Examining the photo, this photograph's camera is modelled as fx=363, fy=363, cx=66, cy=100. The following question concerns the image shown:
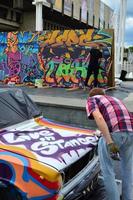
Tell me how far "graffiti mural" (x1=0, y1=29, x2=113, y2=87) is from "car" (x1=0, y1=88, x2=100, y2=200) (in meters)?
11.1

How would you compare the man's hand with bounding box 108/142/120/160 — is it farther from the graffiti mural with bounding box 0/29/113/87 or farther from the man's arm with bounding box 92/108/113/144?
the graffiti mural with bounding box 0/29/113/87

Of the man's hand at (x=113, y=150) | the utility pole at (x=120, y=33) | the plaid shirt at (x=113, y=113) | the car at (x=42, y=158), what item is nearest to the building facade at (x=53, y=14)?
→ the utility pole at (x=120, y=33)

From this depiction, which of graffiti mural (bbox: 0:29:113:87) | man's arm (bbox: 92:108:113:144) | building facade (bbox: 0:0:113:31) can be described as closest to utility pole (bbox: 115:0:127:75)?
graffiti mural (bbox: 0:29:113:87)

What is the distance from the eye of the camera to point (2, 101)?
16.7ft

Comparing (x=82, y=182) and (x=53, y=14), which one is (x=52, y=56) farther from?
(x=53, y=14)

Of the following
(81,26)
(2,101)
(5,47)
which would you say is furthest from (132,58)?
(2,101)

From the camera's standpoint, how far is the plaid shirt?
4.32 metres

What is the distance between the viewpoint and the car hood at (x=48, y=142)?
391cm

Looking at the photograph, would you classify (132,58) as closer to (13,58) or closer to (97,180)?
(13,58)

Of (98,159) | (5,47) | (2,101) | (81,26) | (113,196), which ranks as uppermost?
(81,26)

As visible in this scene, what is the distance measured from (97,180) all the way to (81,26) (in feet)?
164

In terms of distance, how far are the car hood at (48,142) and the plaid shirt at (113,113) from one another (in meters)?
0.44

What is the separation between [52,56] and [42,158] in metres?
13.7

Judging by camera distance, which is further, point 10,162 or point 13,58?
point 13,58
